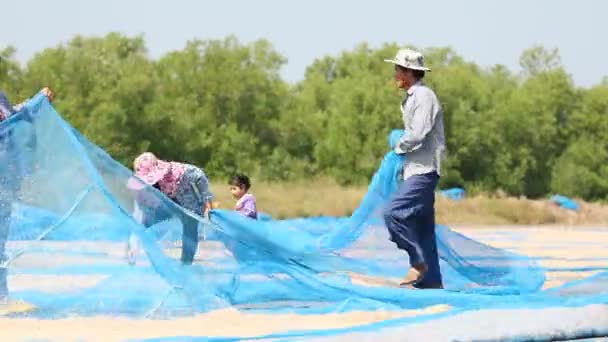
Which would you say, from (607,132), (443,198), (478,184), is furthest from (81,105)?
(607,132)

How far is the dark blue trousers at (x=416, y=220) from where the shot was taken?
854cm

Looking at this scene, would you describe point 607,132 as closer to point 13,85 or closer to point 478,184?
point 478,184

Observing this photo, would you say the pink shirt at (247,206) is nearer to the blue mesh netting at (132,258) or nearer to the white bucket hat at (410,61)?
the blue mesh netting at (132,258)

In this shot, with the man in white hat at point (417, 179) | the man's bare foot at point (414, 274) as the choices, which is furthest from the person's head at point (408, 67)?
the man's bare foot at point (414, 274)

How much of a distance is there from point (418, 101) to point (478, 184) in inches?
1865

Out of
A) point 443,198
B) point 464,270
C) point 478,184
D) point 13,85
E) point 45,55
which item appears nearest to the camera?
point 464,270

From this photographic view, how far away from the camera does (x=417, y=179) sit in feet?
28.1

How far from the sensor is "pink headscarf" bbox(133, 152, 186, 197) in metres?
8.35

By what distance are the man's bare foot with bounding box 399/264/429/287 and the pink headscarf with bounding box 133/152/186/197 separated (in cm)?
181

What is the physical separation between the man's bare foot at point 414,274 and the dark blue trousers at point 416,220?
0.10 feet

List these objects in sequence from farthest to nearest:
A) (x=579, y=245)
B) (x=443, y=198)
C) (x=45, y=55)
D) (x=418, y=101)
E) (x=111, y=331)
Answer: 1. (x=45, y=55)
2. (x=443, y=198)
3. (x=579, y=245)
4. (x=418, y=101)
5. (x=111, y=331)

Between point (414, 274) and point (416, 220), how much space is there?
1.31ft

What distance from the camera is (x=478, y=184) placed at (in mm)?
55375

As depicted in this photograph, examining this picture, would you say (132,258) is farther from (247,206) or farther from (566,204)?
(566,204)
